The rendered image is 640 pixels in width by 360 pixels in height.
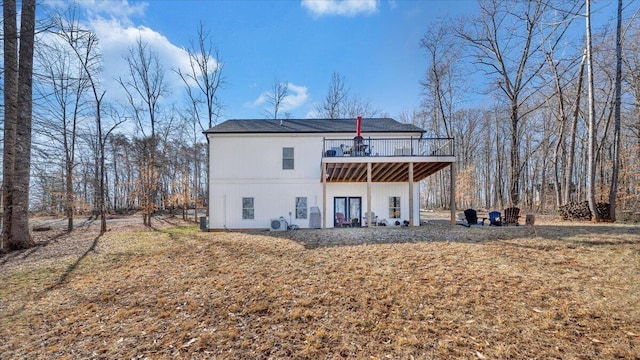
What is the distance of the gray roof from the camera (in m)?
12.6

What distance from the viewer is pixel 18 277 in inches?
249

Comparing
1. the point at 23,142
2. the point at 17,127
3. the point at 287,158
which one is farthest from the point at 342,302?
the point at 17,127

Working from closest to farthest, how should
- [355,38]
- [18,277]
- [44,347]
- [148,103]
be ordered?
[44,347] < [18,277] < [355,38] < [148,103]

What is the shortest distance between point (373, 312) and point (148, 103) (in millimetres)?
19966

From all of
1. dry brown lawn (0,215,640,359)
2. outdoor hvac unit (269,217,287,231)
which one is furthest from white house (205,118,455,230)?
dry brown lawn (0,215,640,359)

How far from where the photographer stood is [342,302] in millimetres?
4535

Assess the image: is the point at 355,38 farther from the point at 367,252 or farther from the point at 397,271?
the point at 397,271

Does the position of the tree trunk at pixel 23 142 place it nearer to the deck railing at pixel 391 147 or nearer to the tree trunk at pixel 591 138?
the deck railing at pixel 391 147

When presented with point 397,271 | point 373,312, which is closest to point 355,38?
point 397,271

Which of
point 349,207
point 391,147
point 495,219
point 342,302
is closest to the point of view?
point 342,302

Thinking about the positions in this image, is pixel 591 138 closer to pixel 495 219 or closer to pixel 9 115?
pixel 495 219

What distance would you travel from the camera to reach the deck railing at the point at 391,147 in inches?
422

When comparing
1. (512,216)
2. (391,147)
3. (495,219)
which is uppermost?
(391,147)

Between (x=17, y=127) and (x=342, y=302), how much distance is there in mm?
11822
